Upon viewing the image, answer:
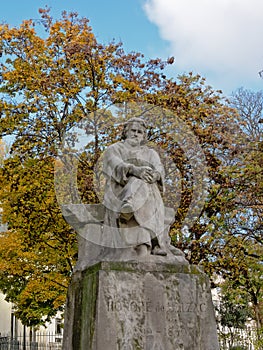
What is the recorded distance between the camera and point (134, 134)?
8.05 m

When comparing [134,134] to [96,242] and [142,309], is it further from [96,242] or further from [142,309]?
[142,309]

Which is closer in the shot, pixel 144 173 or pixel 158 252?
pixel 158 252

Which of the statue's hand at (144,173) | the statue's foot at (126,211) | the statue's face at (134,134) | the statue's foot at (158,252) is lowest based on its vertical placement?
the statue's foot at (158,252)

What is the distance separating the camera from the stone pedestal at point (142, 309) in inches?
255

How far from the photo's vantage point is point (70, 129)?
16.2 meters

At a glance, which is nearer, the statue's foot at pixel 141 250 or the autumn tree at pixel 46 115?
the statue's foot at pixel 141 250

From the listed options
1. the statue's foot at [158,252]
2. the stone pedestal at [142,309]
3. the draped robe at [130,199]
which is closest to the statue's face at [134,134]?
the draped robe at [130,199]

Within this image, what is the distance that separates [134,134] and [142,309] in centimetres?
258

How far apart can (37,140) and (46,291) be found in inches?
181

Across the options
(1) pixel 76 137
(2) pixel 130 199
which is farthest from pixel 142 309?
(1) pixel 76 137

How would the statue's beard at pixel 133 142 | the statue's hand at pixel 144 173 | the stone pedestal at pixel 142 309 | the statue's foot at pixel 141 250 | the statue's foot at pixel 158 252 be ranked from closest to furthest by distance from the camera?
the stone pedestal at pixel 142 309
the statue's foot at pixel 141 250
the statue's foot at pixel 158 252
the statue's hand at pixel 144 173
the statue's beard at pixel 133 142

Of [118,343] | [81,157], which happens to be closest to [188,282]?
[118,343]

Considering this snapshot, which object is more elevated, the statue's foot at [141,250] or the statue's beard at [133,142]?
the statue's beard at [133,142]

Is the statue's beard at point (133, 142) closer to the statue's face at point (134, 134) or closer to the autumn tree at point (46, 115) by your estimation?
the statue's face at point (134, 134)
